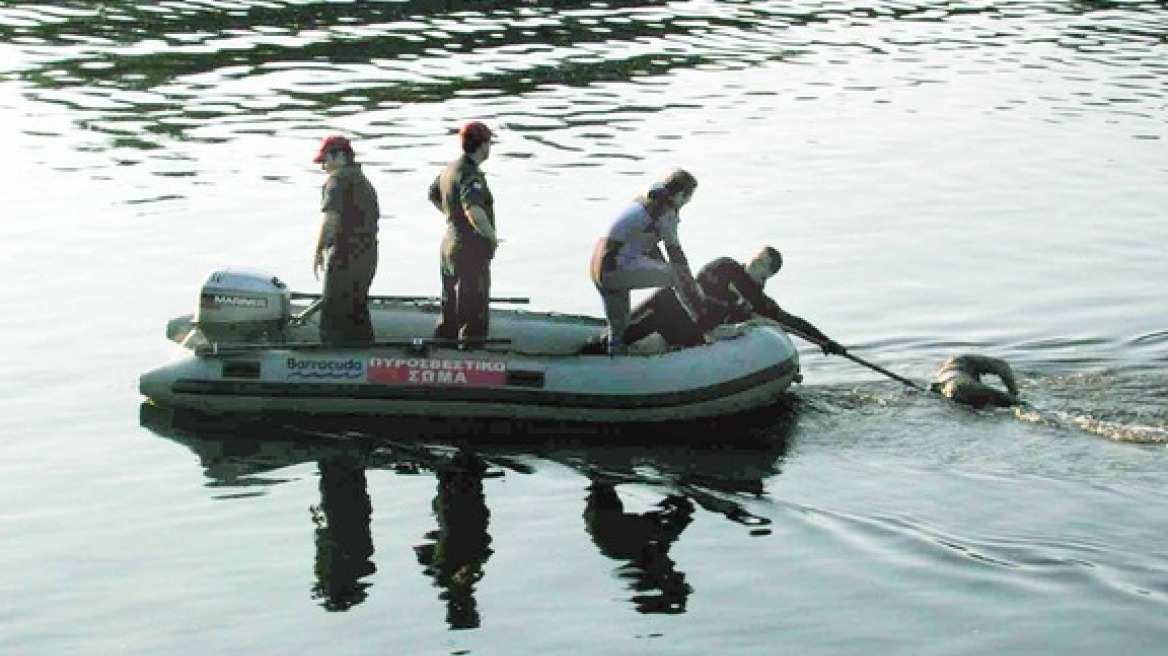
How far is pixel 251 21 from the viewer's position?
39.1 metres

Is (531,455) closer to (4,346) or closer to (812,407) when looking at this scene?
(812,407)

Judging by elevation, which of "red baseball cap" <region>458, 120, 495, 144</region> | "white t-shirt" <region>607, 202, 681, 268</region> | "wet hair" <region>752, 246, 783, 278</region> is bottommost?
"wet hair" <region>752, 246, 783, 278</region>

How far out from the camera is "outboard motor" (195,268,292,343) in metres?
16.8

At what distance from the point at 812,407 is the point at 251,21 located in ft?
80.0

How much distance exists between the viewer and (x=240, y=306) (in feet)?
55.2

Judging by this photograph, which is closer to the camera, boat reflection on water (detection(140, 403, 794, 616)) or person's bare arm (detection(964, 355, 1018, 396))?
boat reflection on water (detection(140, 403, 794, 616))

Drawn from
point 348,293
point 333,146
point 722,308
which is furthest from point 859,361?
point 333,146

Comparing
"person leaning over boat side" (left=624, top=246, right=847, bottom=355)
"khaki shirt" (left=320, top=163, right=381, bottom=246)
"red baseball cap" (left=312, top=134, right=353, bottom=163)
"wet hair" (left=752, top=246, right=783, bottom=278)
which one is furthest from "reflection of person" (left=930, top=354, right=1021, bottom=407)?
"red baseball cap" (left=312, top=134, right=353, bottom=163)

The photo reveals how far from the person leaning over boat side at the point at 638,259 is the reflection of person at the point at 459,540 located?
181 cm

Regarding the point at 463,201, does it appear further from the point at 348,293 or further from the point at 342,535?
the point at 342,535

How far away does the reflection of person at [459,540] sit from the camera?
1285cm

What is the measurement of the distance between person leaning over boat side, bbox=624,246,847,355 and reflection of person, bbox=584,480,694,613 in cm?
215

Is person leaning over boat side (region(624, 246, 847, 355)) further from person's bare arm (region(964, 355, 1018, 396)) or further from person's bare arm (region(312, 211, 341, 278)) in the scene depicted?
person's bare arm (region(312, 211, 341, 278))

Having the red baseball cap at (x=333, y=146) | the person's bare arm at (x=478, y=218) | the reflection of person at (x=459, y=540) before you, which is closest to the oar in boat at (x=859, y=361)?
the person's bare arm at (x=478, y=218)
